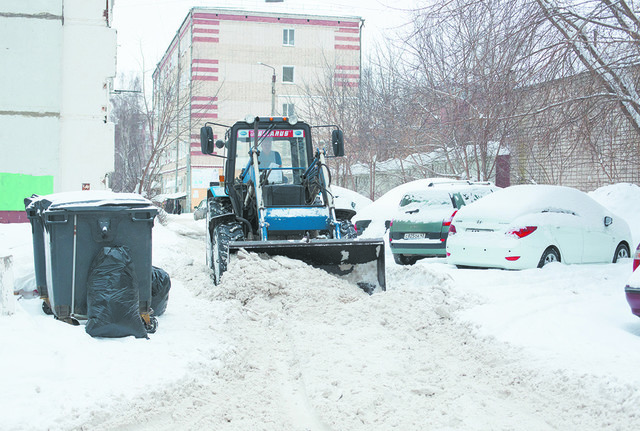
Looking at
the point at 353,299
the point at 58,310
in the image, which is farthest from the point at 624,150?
the point at 58,310

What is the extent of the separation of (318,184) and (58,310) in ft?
16.2

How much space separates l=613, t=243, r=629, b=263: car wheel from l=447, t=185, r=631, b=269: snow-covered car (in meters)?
0.17

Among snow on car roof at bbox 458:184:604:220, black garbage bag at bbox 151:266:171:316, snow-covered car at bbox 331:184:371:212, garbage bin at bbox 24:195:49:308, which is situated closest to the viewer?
garbage bin at bbox 24:195:49:308

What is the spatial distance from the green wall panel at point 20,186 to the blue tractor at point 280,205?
124 inches

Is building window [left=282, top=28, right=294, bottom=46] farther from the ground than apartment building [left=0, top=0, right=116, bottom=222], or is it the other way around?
building window [left=282, top=28, right=294, bottom=46]

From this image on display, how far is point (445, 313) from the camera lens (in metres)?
7.42

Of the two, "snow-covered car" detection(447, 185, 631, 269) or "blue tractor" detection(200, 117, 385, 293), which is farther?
"snow-covered car" detection(447, 185, 631, 269)

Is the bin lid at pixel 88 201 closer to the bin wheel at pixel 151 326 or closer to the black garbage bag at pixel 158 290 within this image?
the black garbage bag at pixel 158 290

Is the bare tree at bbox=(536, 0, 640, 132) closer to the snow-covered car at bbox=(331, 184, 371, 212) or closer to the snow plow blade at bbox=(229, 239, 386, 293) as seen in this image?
the snow plow blade at bbox=(229, 239, 386, 293)

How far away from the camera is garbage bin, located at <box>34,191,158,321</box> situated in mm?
5688

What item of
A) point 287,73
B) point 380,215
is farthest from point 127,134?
point 380,215

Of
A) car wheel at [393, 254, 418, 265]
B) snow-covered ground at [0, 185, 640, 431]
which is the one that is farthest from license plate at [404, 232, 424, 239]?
snow-covered ground at [0, 185, 640, 431]

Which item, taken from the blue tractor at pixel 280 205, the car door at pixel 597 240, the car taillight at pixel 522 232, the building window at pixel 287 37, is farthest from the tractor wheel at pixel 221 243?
the building window at pixel 287 37

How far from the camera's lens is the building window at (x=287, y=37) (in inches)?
1912
